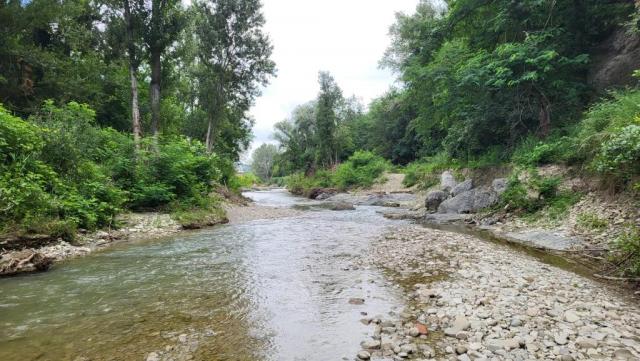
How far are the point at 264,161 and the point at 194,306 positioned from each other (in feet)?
379

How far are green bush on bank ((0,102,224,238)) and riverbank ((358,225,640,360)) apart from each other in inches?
351

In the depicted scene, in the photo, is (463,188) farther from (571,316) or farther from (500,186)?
(571,316)

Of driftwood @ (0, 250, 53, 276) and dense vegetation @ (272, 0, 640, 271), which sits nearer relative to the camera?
driftwood @ (0, 250, 53, 276)

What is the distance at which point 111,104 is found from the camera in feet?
75.0

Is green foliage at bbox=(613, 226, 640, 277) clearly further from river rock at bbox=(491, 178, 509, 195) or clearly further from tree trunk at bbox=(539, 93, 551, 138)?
tree trunk at bbox=(539, 93, 551, 138)

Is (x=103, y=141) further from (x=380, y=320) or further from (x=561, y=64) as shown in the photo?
(x=561, y=64)

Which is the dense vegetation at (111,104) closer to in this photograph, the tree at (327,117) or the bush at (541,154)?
the bush at (541,154)

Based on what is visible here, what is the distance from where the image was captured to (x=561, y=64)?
47.4 ft

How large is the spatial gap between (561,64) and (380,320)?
52.2 ft

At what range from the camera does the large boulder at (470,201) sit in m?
14.2

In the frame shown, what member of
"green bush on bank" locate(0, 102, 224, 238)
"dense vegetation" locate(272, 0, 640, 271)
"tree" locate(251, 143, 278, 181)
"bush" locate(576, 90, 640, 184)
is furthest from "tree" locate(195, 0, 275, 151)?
"tree" locate(251, 143, 278, 181)

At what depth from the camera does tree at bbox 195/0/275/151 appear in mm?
23953

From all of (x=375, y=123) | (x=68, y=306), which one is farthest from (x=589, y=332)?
(x=375, y=123)

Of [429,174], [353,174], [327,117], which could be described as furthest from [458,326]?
[327,117]
